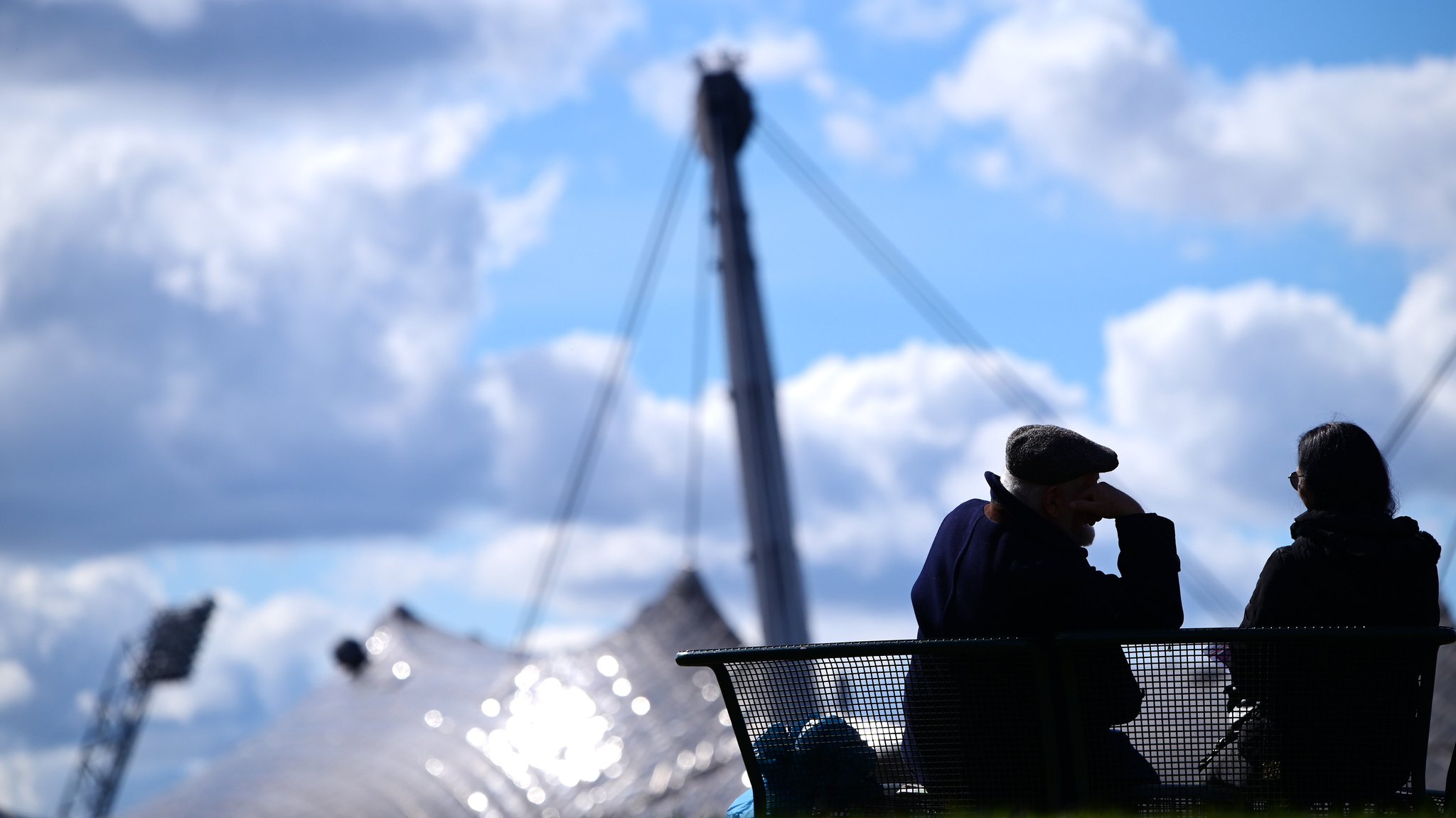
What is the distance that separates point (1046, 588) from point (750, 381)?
18.5 m

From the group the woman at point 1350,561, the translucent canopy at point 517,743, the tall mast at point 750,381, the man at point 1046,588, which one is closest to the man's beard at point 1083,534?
the man at point 1046,588

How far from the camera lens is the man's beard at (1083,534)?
3.94 metres

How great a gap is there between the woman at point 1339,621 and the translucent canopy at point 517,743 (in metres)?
21.1

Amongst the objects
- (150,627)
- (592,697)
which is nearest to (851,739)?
(592,697)

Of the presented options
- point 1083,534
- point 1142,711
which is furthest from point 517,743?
point 1142,711

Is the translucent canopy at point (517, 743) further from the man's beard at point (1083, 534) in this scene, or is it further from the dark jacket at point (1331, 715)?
the dark jacket at point (1331, 715)

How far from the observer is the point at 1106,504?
152 inches

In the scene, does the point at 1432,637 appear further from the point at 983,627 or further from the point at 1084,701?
the point at 983,627

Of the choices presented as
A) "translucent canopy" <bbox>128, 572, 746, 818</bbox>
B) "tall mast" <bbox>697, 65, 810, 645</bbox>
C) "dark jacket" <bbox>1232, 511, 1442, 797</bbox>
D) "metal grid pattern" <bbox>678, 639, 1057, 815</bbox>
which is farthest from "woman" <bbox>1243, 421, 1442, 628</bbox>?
"translucent canopy" <bbox>128, 572, 746, 818</bbox>

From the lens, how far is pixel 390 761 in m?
28.9

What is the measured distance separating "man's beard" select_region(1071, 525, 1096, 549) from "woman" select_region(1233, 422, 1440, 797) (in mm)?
384

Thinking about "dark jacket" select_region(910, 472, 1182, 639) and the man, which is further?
"dark jacket" select_region(910, 472, 1182, 639)

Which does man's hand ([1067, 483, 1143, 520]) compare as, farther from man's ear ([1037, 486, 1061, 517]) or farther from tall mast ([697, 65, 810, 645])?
tall mast ([697, 65, 810, 645])

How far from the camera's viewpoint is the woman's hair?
3.84m
